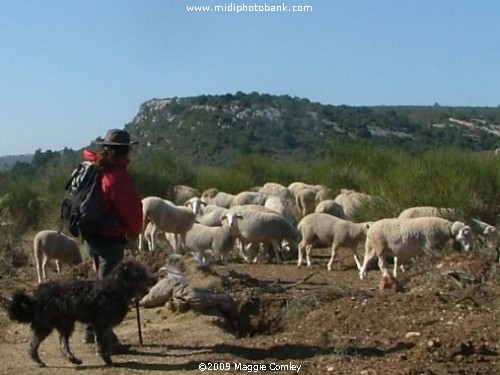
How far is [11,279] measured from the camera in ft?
48.2

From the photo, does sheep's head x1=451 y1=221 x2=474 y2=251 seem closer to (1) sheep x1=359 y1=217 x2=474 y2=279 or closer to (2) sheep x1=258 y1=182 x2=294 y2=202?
(1) sheep x1=359 y1=217 x2=474 y2=279

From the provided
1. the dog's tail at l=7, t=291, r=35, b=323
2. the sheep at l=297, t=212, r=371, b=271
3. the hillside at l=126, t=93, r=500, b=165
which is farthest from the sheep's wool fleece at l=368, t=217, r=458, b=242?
the hillside at l=126, t=93, r=500, b=165

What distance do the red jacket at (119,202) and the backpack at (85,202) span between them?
66 millimetres

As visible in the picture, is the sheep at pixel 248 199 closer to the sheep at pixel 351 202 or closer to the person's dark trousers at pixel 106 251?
the sheep at pixel 351 202

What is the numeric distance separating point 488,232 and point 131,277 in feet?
28.9

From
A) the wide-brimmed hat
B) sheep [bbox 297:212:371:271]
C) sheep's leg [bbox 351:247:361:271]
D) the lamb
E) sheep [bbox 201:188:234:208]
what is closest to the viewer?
the wide-brimmed hat

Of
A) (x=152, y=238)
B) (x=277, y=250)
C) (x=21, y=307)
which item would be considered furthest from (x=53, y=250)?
(x=21, y=307)

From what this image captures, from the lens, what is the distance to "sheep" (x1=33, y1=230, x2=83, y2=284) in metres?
15.8

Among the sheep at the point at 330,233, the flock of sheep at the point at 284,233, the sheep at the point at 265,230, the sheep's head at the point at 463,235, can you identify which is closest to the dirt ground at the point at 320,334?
the sheep's head at the point at 463,235

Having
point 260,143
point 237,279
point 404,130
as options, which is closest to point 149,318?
point 237,279

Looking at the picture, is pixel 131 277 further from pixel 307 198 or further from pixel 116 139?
pixel 307 198

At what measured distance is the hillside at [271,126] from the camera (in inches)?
2621

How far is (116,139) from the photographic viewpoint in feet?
28.7

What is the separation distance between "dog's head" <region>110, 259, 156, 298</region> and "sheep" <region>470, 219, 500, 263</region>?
7550 millimetres
